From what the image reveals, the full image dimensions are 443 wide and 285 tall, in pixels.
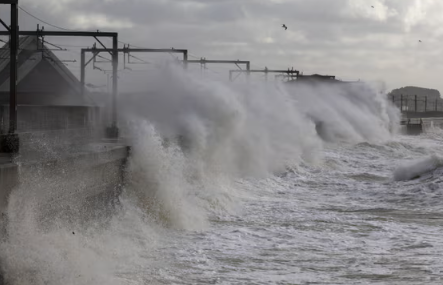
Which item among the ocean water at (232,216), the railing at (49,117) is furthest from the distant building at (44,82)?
the ocean water at (232,216)

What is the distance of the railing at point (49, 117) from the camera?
27342 millimetres

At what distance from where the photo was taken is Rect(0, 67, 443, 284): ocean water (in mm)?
10586

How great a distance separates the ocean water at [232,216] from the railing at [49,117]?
2.29m

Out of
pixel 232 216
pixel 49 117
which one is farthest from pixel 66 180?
pixel 49 117

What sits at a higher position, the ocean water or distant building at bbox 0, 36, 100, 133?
distant building at bbox 0, 36, 100, 133

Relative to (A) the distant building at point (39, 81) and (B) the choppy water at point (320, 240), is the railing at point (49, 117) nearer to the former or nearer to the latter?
(A) the distant building at point (39, 81)

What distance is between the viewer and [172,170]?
1914 centimetres

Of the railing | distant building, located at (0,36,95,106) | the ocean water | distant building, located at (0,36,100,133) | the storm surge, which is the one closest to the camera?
the storm surge

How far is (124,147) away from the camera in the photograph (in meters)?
18.0

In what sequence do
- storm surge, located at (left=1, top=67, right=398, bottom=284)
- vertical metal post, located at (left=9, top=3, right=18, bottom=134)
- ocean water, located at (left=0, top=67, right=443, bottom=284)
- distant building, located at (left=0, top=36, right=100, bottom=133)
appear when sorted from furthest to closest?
1. distant building, located at (left=0, top=36, right=100, bottom=133)
2. vertical metal post, located at (left=9, top=3, right=18, bottom=134)
3. ocean water, located at (left=0, top=67, right=443, bottom=284)
4. storm surge, located at (left=1, top=67, right=398, bottom=284)

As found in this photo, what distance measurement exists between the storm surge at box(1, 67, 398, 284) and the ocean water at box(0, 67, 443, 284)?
1.6 inches

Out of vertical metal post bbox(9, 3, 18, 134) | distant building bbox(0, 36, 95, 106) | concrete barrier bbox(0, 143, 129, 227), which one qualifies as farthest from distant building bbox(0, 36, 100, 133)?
concrete barrier bbox(0, 143, 129, 227)

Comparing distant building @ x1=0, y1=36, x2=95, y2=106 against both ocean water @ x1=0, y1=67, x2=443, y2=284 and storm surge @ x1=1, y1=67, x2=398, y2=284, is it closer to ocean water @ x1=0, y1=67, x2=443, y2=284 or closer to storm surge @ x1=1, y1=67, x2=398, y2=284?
storm surge @ x1=1, y1=67, x2=398, y2=284

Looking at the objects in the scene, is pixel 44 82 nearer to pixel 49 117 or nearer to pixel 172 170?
pixel 49 117
